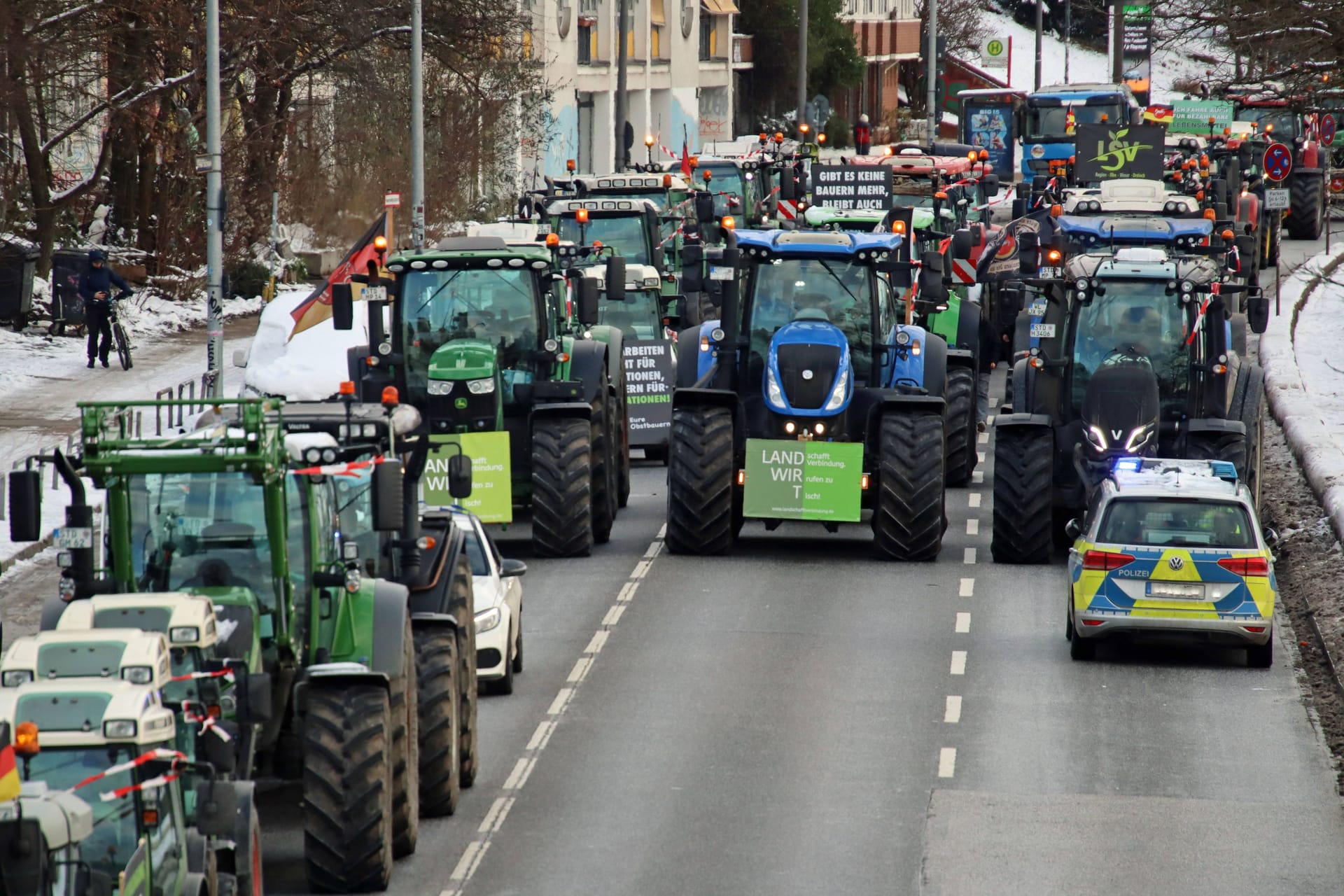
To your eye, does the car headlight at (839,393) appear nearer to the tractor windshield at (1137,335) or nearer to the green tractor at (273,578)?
the tractor windshield at (1137,335)

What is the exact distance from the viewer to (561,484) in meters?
22.2

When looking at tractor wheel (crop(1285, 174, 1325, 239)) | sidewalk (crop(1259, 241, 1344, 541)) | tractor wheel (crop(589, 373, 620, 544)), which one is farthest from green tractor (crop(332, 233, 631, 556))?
tractor wheel (crop(1285, 174, 1325, 239))

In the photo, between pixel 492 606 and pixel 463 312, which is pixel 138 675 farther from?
pixel 463 312

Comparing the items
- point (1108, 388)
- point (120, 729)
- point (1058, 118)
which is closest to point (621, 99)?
point (1058, 118)

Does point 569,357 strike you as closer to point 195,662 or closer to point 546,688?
point 546,688

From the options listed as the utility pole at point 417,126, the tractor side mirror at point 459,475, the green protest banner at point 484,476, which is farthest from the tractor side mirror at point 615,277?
the utility pole at point 417,126

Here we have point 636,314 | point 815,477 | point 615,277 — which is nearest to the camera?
point 815,477

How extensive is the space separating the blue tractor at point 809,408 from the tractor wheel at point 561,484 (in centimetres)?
87

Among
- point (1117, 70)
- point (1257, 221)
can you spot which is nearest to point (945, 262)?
point (1257, 221)

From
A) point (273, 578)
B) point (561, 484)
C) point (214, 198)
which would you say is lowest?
point (561, 484)

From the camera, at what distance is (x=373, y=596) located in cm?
1259

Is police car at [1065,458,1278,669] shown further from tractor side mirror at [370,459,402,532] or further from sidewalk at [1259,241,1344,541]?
tractor side mirror at [370,459,402,532]

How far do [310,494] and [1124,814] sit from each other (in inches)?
231

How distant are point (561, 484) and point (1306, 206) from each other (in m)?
38.6
